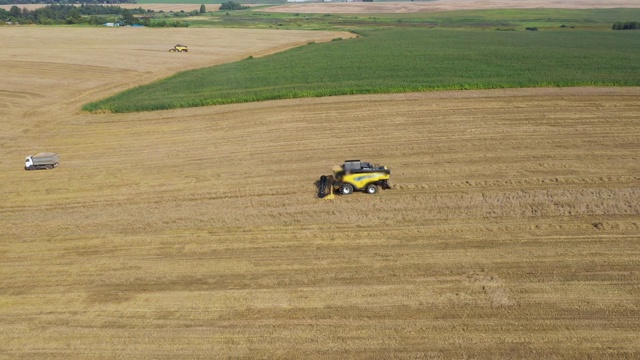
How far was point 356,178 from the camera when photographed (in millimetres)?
20312

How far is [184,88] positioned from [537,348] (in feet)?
130

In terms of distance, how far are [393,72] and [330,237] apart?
105 feet

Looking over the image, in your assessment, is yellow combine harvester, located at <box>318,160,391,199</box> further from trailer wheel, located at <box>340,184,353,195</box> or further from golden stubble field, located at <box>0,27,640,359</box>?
golden stubble field, located at <box>0,27,640,359</box>

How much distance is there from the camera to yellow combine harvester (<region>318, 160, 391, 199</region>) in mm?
20328

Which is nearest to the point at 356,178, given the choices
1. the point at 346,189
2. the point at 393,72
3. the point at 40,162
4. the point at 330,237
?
the point at 346,189

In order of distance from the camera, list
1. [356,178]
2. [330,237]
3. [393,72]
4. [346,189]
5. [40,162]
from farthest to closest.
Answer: [393,72] → [40,162] → [346,189] → [356,178] → [330,237]

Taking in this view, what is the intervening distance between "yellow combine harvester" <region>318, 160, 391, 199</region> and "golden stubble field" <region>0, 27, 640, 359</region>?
1.52ft

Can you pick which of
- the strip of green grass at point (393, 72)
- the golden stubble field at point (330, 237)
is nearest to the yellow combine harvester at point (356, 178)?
the golden stubble field at point (330, 237)

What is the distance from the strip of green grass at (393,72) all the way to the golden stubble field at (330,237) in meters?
5.79

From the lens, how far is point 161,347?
41.7ft

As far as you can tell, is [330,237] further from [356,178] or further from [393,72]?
[393,72]

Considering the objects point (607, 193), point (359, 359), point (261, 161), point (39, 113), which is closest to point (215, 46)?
point (39, 113)

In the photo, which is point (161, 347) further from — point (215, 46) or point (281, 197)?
point (215, 46)

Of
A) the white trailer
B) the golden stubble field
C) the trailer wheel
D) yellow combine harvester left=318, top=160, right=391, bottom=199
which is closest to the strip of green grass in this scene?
the golden stubble field
